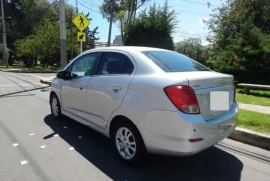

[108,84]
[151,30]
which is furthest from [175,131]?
[151,30]

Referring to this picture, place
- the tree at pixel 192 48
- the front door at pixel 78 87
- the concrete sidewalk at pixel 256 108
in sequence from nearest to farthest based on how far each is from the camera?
the front door at pixel 78 87, the concrete sidewalk at pixel 256 108, the tree at pixel 192 48

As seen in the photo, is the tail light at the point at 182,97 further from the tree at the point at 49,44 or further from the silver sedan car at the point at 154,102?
the tree at the point at 49,44

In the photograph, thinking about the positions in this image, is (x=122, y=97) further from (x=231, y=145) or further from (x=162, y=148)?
(x=231, y=145)

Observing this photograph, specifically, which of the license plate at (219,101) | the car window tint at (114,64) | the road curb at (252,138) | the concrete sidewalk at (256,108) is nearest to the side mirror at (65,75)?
the car window tint at (114,64)

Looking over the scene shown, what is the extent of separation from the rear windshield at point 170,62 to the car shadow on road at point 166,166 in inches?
51.6

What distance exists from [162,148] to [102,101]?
1251 millimetres

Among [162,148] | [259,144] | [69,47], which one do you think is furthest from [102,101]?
Result: [69,47]

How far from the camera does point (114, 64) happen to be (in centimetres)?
393

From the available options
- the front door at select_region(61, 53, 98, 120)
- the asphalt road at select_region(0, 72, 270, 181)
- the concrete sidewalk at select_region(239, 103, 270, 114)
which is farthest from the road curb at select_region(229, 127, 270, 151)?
the front door at select_region(61, 53, 98, 120)

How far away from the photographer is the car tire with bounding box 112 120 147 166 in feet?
11.0

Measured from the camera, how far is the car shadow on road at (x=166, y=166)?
322 centimetres

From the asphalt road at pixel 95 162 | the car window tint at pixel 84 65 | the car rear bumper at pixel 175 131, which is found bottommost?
the asphalt road at pixel 95 162

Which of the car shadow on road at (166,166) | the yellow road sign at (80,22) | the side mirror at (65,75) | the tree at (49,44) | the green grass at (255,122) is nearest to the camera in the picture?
the car shadow on road at (166,166)

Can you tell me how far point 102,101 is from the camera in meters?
3.87
